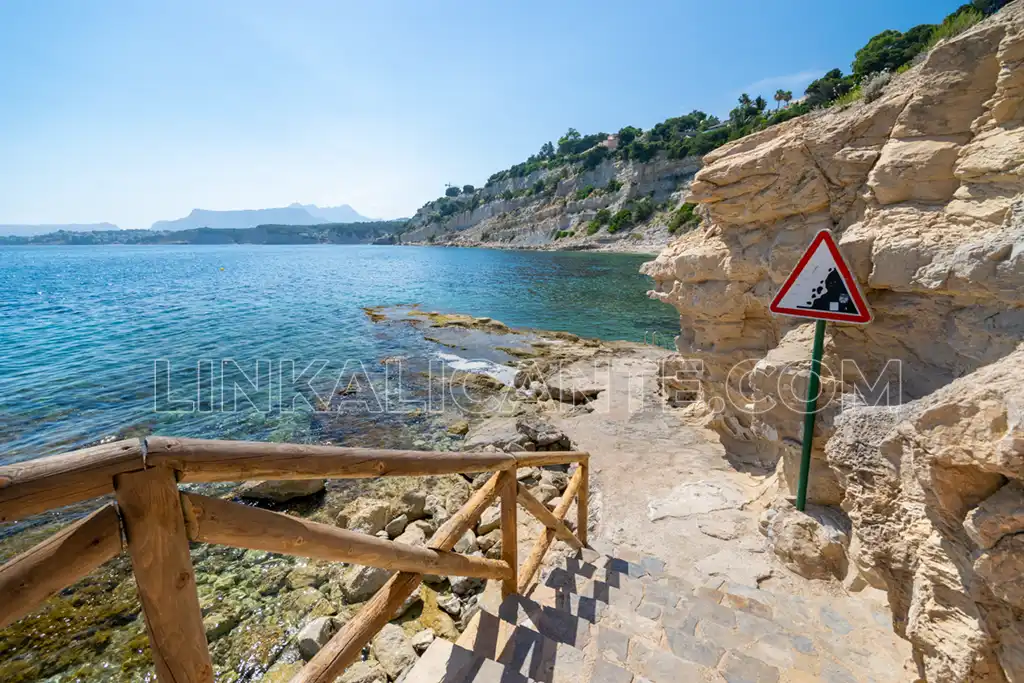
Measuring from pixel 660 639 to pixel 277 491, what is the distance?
7130mm

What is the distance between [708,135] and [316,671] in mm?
84831

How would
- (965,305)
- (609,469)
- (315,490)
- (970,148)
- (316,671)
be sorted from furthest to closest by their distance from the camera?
(315,490) < (609,469) < (970,148) < (965,305) < (316,671)

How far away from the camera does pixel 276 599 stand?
5930mm

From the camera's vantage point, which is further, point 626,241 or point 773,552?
point 626,241

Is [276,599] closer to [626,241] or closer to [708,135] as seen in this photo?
[626,241]

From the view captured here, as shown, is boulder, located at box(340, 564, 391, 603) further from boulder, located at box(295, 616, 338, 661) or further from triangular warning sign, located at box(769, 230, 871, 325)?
triangular warning sign, located at box(769, 230, 871, 325)

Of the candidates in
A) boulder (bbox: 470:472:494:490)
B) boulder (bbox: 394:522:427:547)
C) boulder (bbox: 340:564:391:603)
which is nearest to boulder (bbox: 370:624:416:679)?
boulder (bbox: 340:564:391:603)

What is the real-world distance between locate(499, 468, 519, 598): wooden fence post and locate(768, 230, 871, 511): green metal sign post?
3180 mm

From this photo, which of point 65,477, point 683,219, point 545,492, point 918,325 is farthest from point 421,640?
point 683,219

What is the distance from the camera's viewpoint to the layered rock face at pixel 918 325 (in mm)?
2494

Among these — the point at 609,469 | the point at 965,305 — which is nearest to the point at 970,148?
the point at 965,305

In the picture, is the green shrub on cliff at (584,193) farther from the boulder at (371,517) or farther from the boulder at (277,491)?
the boulder at (371,517)

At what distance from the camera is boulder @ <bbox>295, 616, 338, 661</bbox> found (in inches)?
198

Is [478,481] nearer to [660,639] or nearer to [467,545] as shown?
[467,545]
